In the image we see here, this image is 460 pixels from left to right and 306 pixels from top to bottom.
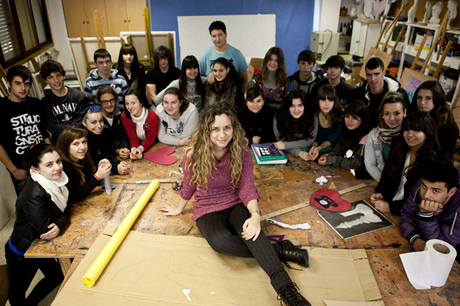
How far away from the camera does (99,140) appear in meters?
2.44

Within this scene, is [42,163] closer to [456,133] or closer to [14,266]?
[14,266]

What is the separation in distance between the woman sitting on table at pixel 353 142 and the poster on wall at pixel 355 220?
15.6 inches

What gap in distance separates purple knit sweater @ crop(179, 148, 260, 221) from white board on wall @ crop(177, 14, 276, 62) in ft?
12.8

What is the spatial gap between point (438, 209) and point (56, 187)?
2132mm

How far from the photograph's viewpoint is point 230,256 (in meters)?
1.63

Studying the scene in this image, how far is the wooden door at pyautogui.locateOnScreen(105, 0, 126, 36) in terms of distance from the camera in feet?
21.1

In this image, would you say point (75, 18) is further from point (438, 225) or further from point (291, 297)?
point (438, 225)

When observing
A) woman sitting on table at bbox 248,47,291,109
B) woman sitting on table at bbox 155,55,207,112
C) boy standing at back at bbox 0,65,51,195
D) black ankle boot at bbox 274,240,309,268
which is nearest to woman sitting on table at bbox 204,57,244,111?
woman sitting on table at bbox 155,55,207,112

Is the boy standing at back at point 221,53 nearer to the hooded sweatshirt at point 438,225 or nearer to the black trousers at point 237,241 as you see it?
the black trousers at point 237,241

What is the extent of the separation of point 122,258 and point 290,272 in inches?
35.3

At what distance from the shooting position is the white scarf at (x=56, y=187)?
1647 mm

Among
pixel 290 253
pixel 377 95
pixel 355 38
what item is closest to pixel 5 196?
pixel 290 253

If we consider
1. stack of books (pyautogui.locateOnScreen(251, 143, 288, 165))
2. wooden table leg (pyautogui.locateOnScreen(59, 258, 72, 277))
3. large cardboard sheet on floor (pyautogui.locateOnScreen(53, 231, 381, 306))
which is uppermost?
stack of books (pyautogui.locateOnScreen(251, 143, 288, 165))

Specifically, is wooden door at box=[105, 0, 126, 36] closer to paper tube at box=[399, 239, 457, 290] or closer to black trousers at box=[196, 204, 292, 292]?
black trousers at box=[196, 204, 292, 292]
